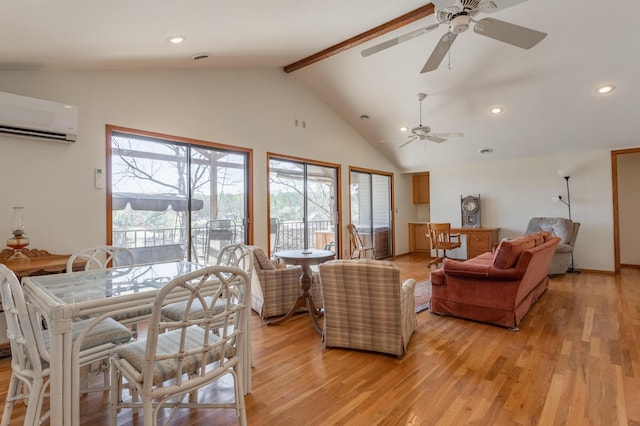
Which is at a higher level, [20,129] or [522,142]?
[522,142]

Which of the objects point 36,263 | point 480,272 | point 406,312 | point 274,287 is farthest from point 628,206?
point 36,263

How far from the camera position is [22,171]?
9.84 feet

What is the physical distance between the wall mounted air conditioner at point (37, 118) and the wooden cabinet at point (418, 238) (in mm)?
7192

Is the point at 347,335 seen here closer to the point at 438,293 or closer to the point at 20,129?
the point at 438,293

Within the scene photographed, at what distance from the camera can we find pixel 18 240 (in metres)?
2.78

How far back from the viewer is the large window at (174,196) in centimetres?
373

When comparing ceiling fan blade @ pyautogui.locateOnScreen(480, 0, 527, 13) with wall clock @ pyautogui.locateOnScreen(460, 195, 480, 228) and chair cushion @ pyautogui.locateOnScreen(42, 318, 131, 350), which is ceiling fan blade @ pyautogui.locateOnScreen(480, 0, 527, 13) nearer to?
chair cushion @ pyautogui.locateOnScreen(42, 318, 131, 350)

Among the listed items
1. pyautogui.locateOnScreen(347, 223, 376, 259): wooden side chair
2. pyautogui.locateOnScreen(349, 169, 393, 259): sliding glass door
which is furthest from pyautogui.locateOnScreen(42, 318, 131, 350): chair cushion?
pyautogui.locateOnScreen(349, 169, 393, 259): sliding glass door

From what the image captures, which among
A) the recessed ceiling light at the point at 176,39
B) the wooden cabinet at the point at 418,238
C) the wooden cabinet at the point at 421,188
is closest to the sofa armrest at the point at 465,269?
the recessed ceiling light at the point at 176,39

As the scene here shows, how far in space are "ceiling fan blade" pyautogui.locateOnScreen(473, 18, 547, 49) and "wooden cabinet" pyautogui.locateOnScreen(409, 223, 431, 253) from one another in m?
5.92

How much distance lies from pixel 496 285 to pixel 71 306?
335 cm

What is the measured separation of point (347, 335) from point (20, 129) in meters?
3.36

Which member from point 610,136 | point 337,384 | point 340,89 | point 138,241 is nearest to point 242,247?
point 337,384

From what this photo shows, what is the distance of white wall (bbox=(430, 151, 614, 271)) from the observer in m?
5.88
